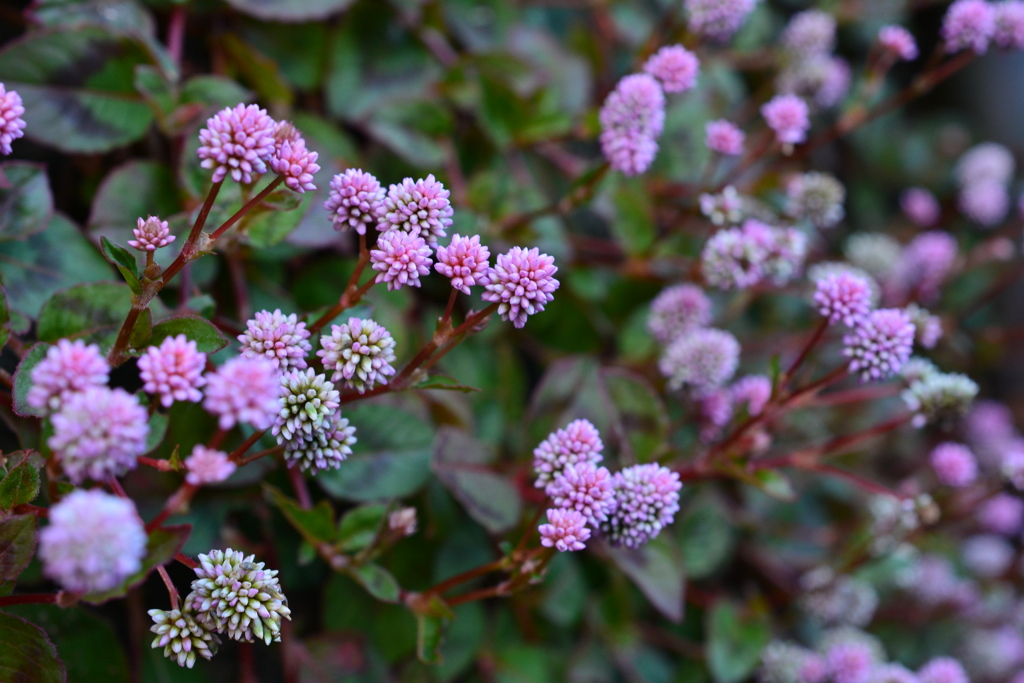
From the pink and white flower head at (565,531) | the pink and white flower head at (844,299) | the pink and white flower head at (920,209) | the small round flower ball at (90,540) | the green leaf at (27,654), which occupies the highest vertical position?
the pink and white flower head at (844,299)

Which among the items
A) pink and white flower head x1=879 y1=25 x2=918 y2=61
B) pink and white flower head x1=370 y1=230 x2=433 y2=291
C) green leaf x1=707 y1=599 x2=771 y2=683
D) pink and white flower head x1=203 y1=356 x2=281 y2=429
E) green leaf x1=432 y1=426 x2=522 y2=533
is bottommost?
green leaf x1=707 y1=599 x2=771 y2=683

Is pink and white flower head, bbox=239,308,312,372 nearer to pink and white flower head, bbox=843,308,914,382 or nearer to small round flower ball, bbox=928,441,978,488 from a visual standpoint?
pink and white flower head, bbox=843,308,914,382

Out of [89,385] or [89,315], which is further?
[89,315]

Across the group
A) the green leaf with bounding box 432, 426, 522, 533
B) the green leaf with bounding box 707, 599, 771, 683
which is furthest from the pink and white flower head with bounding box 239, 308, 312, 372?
the green leaf with bounding box 707, 599, 771, 683

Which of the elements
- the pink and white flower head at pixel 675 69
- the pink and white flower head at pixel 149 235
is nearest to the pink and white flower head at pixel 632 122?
the pink and white flower head at pixel 675 69

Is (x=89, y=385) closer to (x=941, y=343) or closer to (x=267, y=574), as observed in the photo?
(x=267, y=574)

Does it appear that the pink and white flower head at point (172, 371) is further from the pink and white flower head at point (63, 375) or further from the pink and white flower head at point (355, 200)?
the pink and white flower head at point (355, 200)

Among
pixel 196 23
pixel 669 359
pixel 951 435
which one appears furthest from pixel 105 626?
pixel 951 435
